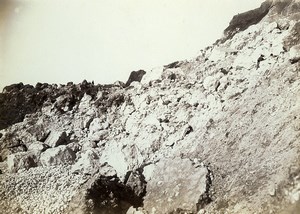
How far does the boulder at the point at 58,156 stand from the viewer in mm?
2535

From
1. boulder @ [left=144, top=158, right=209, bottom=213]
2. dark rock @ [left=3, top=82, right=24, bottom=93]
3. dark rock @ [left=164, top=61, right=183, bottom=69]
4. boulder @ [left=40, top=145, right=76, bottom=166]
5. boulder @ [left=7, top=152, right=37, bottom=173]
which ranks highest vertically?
dark rock @ [left=3, top=82, right=24, bottom=93]

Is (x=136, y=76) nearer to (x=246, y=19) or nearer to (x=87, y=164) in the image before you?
(x=87, y=164)

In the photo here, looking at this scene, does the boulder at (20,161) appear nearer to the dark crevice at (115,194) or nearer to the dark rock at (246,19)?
the dark crevice at (115,194)

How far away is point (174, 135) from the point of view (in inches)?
97.0

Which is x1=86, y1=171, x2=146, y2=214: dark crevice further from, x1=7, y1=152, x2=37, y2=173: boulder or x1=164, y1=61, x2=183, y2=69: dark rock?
x1=164, y1=61, x2=183, y2=69: dark rock

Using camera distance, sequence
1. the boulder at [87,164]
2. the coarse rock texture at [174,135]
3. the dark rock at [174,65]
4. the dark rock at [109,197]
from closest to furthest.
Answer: the coarse rock texture at [174,135] → the dark rock at [109,197] → the boulder at [87,164] → the dark rock at [174,65]

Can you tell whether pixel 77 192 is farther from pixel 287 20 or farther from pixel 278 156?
pixel 287 20

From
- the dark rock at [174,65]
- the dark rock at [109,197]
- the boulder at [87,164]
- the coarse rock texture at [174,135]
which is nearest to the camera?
the coarse rock texture at [174,135]

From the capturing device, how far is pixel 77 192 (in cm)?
236

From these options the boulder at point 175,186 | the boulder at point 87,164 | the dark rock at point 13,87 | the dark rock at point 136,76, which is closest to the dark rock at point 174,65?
the dark rock at point 136,76

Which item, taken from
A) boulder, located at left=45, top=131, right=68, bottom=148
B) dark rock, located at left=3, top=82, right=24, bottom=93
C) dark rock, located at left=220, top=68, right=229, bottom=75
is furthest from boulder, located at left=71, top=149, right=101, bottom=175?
dark rock, located at left=220, top=68, right=229, bottom=75

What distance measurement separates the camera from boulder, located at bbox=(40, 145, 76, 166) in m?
2.54

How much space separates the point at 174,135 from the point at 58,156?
0.75 meters

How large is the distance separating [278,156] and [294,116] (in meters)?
0.24
